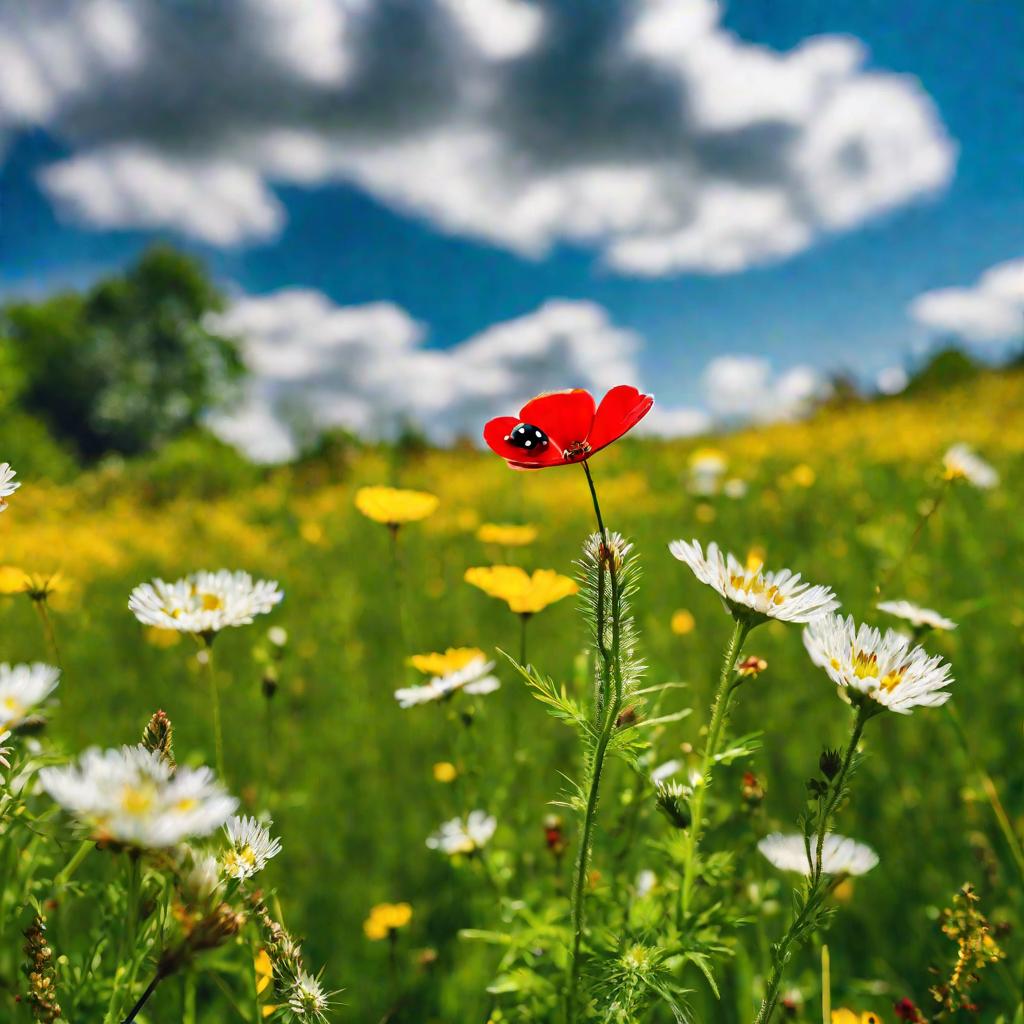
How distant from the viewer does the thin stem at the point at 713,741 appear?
2.23 feet

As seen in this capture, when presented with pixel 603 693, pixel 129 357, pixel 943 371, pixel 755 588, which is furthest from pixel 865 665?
pixel 129 357

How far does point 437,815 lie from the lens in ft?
6.51

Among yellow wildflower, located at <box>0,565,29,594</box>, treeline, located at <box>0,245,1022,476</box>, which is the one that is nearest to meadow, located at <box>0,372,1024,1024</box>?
yellow wildflower, located at <box>0,565,29,594</box>

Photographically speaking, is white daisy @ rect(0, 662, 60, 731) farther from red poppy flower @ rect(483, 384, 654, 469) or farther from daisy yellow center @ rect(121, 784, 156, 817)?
red poppy flower @ rect(483, 384, 654, 469)

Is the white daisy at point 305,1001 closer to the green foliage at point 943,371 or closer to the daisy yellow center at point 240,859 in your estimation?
the daisy yellow center at point 240,859

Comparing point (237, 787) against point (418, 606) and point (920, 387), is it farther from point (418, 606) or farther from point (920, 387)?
point (920, 387)

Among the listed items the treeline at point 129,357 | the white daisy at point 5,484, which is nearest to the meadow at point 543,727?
the white daisy at point 5,484

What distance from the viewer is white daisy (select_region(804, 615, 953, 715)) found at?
2.17ft

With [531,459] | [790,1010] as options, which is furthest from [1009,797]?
[531,459]

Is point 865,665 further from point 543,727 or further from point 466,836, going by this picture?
point 543,727

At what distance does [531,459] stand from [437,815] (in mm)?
1628

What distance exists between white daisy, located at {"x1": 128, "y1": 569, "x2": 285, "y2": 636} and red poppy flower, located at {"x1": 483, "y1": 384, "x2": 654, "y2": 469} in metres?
0.35

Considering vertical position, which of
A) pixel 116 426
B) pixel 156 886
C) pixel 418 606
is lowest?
pixel 156 886

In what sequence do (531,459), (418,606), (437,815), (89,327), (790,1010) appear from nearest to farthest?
(531,459) → (790,1010) → (437,815) → (418,606) → (89,327)
